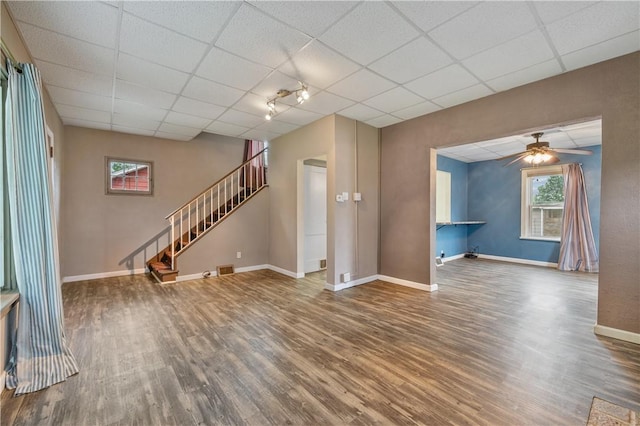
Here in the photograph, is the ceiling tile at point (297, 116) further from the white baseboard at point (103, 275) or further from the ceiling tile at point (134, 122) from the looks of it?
the white baseboard at point (103, 275)

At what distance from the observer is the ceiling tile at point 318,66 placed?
2.71 metres

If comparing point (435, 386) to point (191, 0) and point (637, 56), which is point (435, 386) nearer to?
point (191, 0)

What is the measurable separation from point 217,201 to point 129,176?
1805 millimetres

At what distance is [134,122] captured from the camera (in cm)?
489

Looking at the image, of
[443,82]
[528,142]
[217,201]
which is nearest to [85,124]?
[217,201]

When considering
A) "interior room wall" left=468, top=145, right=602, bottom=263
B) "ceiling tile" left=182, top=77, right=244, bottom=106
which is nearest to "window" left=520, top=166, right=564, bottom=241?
"interior room wall" left=468, top=145, right=602, bottom=263

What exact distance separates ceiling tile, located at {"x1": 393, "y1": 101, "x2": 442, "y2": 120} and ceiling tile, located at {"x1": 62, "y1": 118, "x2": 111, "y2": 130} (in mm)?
5190

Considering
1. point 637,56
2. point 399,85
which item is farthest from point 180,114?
point 637,56

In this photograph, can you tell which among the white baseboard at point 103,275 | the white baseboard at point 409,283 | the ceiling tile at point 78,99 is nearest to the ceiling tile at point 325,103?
the ceiling tile at point 78,99

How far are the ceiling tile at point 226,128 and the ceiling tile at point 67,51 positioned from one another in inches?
78.1

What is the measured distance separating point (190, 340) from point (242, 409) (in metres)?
1.27

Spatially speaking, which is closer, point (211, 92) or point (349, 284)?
point (211, 92)

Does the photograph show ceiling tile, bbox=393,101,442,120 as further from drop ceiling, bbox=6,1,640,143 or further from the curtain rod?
the curtain rod

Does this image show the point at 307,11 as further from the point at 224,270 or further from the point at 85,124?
the point at 85,124
